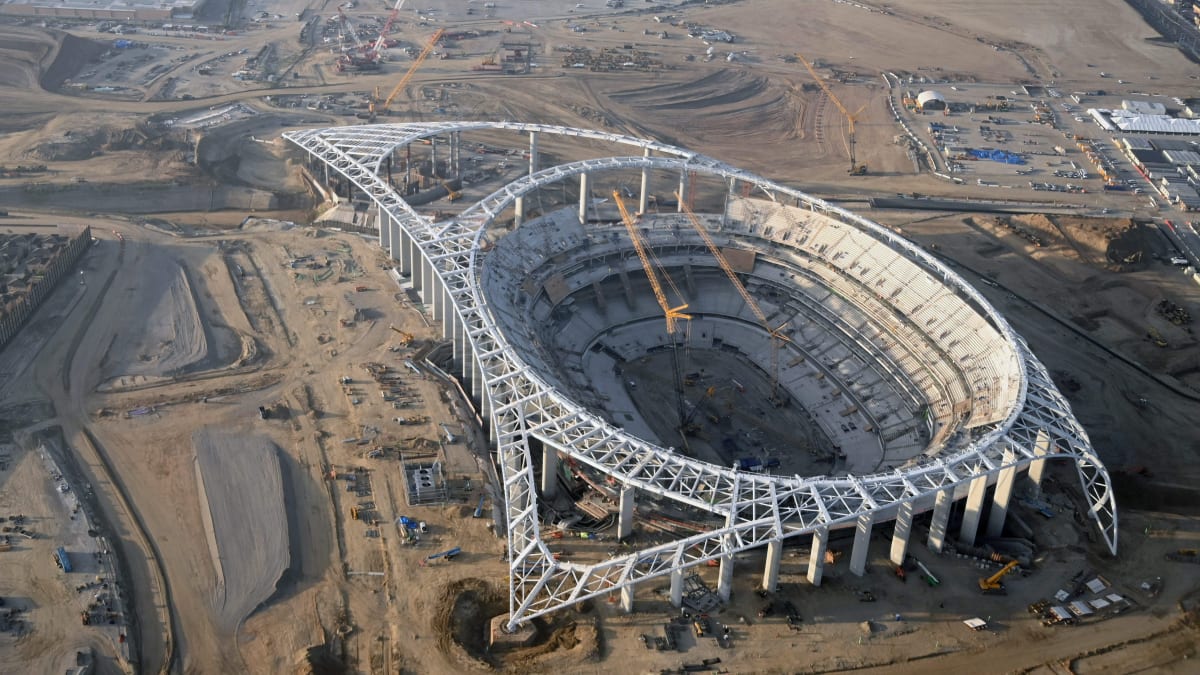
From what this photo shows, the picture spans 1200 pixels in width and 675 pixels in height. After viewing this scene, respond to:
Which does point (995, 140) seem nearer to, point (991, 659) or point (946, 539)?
point (946, 539)

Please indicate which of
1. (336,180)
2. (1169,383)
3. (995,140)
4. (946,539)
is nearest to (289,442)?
(946,539)

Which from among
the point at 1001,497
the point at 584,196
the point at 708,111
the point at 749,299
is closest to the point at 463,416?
the point at 584,196

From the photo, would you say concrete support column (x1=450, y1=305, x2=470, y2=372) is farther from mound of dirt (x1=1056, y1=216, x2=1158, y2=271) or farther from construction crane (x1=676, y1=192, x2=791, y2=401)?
mound of dirt (x1=1056, y1=216, x2=1158, y2=271)

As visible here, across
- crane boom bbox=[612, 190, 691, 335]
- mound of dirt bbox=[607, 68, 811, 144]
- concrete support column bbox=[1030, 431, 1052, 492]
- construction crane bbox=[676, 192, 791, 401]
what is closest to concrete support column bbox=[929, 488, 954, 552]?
concrete support column bbox=[1030, 431, 1052, 492]

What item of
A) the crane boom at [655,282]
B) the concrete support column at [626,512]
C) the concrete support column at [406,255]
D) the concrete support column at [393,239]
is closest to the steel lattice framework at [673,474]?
the concrete support column at [626,512]

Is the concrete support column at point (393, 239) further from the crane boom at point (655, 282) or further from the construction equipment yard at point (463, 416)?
the crane boom at point (655, 282)

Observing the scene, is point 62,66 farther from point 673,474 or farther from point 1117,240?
point 1117,240

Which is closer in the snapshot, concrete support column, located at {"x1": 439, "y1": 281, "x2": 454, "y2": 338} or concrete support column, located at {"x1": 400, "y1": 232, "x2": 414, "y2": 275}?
concrete support column, located at {"x1": 439, "y1": 281, "x2": 454, "y2": 338}
